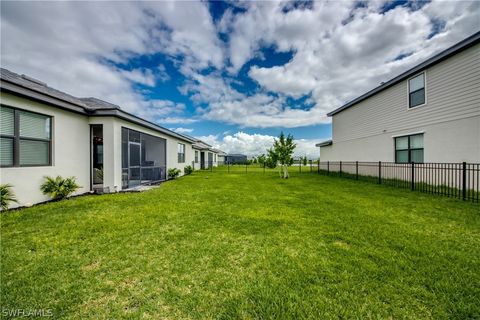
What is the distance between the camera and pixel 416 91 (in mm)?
9789

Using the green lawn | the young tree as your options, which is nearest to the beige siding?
the green lawn

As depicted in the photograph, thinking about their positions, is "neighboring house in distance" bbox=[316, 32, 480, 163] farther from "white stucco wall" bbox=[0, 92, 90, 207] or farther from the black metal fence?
"white stucco wall" bbox=[0, 92, 90, 207]

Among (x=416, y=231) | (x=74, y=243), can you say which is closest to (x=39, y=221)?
(x=74, y=243)

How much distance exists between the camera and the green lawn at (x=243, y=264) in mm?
1934

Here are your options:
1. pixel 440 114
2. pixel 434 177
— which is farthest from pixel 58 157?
pixel 440 114

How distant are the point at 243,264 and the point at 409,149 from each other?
11846mm

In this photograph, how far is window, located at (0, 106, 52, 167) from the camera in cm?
514

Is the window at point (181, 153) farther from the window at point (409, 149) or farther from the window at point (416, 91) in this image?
the window at point (416, 91)

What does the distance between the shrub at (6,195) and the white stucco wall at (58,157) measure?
0.13 meters

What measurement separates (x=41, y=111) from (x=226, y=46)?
10.1m

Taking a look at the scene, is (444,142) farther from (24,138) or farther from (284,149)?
(24,138)

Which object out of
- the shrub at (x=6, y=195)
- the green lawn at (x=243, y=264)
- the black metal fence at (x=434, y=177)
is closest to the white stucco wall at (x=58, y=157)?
the shrub at (x=6, y=195)

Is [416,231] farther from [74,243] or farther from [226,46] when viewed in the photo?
[226,46]

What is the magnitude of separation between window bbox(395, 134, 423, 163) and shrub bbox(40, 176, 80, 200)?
50.0 feet
